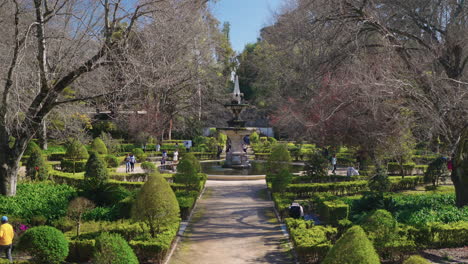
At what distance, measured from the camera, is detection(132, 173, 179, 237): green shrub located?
9625 mm

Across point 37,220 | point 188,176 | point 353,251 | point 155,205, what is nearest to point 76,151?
point 188,176

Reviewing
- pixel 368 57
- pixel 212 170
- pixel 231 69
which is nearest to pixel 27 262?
pixel 368 57

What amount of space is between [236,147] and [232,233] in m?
13.6

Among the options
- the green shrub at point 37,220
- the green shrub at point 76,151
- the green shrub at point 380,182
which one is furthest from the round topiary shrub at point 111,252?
the green shrub at point 76,151

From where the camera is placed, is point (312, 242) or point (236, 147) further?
point (236, 147)

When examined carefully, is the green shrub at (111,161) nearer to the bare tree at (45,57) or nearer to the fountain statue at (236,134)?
the fountain statue at (236,134)

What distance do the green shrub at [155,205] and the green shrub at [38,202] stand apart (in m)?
3.46

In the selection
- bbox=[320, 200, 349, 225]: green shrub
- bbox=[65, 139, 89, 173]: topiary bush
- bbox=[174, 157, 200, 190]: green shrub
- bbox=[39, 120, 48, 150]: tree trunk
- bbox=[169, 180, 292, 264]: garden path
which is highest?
bbox=[39, 120, 48, 150]: tree trunk

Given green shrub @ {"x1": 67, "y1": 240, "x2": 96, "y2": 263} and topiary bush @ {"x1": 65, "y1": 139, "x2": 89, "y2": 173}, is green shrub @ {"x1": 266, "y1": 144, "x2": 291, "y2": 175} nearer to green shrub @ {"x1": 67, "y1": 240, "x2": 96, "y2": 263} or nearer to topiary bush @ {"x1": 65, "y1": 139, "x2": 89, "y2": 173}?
green shrub @ {"x1": 67, "y1": 240, "x2": 96, "y2": 263}

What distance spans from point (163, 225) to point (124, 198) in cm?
367

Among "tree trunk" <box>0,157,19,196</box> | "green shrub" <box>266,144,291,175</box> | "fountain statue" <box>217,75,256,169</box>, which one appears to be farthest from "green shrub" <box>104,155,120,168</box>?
"tree trunk" <box>0,157,19,196</box>

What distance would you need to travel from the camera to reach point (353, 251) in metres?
5.99

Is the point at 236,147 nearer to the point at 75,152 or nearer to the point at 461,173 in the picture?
the point at 75,152

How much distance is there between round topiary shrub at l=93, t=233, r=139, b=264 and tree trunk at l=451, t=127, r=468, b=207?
34.8 feet
